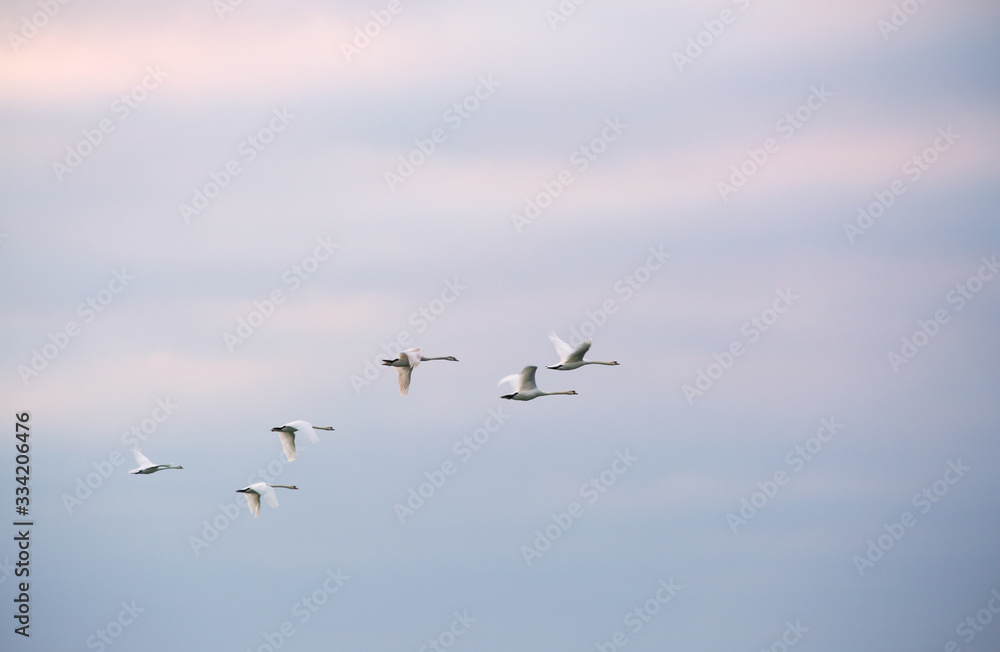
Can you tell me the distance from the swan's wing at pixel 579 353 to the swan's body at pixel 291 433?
42.3ft

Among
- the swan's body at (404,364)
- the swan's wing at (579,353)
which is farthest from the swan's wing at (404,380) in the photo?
the swan's wing at (579,353)

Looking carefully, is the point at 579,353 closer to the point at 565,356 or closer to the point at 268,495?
the point at 565,356

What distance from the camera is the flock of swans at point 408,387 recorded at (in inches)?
3526

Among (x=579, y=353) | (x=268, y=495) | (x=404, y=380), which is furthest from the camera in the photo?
(x=268, y=495)

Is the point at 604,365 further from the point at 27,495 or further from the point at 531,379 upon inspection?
the point at 27,495

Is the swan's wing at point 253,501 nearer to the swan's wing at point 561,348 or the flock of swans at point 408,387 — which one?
the flock of swans at point 408,387

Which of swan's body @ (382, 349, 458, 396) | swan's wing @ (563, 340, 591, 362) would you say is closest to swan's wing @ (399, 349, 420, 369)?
swan's body @ (382, 349, 458, 396)

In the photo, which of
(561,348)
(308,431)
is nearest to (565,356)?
(561,348)

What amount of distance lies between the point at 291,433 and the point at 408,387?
23.7 feet

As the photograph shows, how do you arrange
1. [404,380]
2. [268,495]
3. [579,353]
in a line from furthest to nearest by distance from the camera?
[268,495]
[404,380]
[579,353]

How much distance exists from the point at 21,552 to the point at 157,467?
25.8ft

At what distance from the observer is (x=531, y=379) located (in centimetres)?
9262

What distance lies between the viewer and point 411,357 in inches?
3610

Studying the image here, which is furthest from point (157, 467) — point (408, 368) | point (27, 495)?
point (408, 368)
